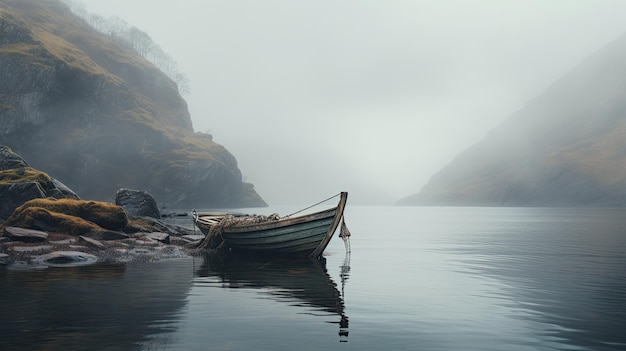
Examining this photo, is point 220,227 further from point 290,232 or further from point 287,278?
point 287,278

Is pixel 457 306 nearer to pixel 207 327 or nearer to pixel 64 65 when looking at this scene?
pixel 207 327

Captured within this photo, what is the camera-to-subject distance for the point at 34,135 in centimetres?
12369

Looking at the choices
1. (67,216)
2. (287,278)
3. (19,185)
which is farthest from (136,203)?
(287,278)

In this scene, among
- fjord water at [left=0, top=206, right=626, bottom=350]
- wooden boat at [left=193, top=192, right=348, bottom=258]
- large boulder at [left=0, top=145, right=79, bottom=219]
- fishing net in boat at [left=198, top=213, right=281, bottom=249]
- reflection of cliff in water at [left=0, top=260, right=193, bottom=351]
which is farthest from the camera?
large boulder at [left=0, top=145, right=79, bottom=219]

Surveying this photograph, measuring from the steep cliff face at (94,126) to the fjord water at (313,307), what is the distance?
119 metres

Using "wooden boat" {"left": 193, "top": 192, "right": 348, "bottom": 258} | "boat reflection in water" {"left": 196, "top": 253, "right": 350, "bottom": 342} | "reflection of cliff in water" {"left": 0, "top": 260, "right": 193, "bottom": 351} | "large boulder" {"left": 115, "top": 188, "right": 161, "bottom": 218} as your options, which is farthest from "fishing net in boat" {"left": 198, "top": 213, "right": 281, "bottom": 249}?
"large boulder" {"left": 115, "top": 188, "right": 161, "bottom": 218}

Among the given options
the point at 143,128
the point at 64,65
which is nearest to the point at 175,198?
the point at 143,128

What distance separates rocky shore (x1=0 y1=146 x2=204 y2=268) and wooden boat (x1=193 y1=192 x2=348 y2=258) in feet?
15.0

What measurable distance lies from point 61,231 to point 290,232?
1499 centimetres

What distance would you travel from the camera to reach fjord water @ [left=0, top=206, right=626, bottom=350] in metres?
10.9

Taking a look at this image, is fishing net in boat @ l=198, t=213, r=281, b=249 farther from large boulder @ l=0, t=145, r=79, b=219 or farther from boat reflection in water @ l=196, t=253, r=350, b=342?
large boulder @ l=0, t=145, r=79, b=219

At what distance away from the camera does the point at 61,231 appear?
96.9 ft

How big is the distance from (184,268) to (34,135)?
121538 mm

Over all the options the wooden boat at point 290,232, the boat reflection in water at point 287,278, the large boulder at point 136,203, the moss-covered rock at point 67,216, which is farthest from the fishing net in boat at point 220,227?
the large boulder at point 136,203
